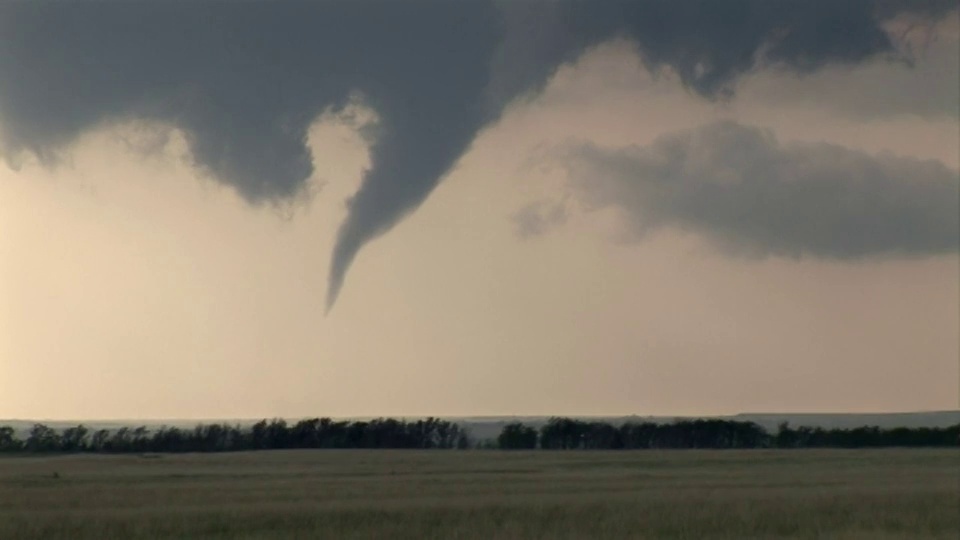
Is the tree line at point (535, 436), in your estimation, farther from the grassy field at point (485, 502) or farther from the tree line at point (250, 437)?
the grassy field at point (485, 502)

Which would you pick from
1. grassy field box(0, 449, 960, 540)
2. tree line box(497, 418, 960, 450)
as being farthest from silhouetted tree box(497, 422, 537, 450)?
grassy field box(0, 449, 960, 540)

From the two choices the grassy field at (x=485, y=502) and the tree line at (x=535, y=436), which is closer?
the grassy field at (x=485, y=502)

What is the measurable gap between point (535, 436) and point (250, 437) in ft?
74.6

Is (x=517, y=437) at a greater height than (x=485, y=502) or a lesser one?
greater

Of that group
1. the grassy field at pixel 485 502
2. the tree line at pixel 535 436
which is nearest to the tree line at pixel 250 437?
the tree line at pixel 535 436

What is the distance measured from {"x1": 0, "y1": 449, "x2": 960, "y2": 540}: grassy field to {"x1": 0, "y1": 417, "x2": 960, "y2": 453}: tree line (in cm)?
3634

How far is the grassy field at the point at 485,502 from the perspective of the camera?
27.9 meters

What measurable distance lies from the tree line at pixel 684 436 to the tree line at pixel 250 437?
6.02 meters

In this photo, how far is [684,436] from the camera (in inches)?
4281

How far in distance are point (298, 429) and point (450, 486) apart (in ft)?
204

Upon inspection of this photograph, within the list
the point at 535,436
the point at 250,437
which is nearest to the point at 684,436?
the point at 535,436

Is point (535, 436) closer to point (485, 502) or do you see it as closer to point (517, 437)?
point (517, 437)

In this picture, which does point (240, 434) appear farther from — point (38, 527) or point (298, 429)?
point (38, 527)

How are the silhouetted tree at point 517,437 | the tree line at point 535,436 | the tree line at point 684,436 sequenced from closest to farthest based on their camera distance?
the tree line at point 535,436 → the tree line at point 684,436 → the silhouetted tree at point 517,437
